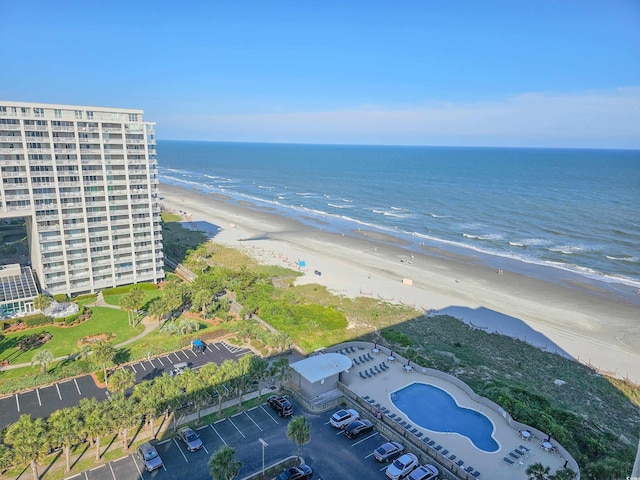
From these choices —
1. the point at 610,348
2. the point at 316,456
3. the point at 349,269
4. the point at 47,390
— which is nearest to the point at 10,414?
the point at 47,390

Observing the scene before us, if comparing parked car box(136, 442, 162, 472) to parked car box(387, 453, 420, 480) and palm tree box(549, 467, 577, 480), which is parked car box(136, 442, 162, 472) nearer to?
parked car box(387, 453, 420, 480)

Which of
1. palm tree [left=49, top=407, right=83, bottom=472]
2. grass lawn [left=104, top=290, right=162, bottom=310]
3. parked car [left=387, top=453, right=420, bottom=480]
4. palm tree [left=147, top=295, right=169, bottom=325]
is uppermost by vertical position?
palm tree [left=49, top=407, right=83, bottom=472]

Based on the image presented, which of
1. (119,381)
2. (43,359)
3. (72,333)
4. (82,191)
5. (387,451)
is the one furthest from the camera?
(82,191)

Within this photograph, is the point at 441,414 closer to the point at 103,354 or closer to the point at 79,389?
the point at 103,354

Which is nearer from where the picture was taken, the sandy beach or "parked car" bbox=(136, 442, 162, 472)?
"parked car" bbox=(136, 442, 162, 472)

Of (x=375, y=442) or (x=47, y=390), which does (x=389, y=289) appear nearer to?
(x=375, y=442)

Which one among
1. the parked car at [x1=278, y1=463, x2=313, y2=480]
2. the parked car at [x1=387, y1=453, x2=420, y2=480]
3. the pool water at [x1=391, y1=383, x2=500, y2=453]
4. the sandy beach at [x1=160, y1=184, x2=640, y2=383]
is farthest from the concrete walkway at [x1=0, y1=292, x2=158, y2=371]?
the parked car at [x1=387, y1=453, x2=420, y2=480]

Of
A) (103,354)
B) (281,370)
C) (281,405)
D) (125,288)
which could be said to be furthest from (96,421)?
(125,288)
